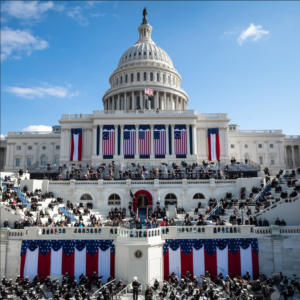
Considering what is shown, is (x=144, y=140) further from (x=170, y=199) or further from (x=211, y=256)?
(x=211, y=256)

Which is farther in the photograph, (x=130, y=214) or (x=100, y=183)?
(x=100, y=183)

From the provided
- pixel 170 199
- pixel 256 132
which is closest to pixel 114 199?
pixel 170 199

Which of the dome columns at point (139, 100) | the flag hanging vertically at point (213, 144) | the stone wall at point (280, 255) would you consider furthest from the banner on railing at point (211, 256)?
the dome columns at point (139, 100)

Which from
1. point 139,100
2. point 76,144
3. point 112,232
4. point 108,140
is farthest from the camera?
A: point 139,100

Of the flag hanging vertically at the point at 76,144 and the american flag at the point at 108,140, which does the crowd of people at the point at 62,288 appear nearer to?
the american flag at the point at 108,140

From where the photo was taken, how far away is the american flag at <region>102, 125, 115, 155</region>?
224 feet

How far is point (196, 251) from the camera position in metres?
29.1

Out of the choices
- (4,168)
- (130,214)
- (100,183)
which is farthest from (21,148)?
(130,214)

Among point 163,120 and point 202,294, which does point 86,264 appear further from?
point 163,120

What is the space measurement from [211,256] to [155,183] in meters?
20.3

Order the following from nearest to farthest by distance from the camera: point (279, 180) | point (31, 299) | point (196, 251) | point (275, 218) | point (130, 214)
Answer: point (31, 299), point (196, 251), point (275, 218), point (130, 214), point (279, 180)

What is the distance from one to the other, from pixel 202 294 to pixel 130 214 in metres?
20.0

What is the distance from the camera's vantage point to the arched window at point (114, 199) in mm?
48156

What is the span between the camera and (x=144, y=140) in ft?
227
